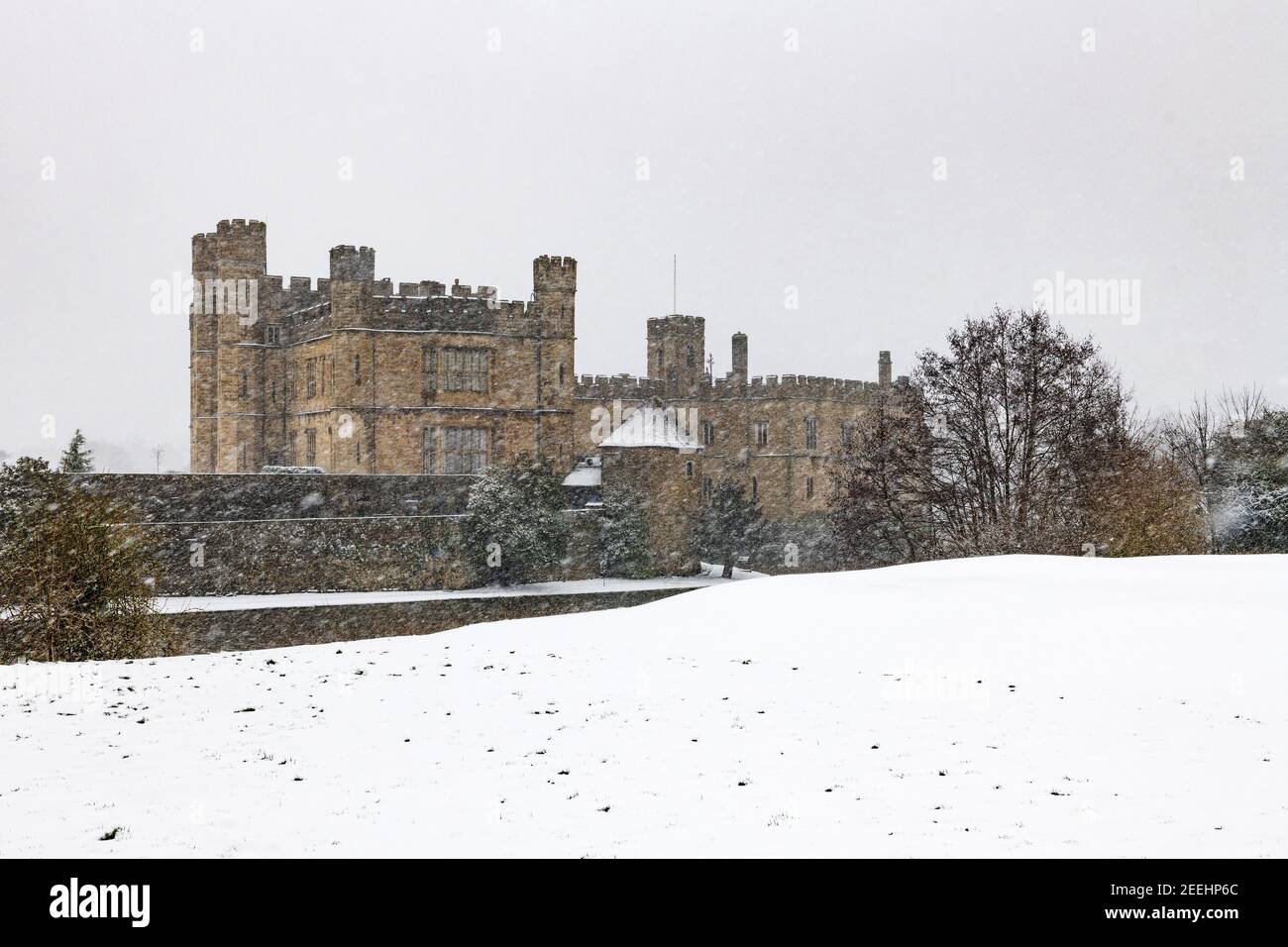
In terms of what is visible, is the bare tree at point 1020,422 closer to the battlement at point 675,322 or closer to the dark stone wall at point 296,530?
the dark stone wall at point 296,530

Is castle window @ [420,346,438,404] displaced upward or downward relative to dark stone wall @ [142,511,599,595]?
upward

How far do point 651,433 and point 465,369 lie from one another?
27.6 feet

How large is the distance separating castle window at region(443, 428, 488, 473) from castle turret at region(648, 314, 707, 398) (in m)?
18.6

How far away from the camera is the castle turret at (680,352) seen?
63.6 metres

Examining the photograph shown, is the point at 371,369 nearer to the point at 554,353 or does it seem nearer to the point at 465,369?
the point at 465,369

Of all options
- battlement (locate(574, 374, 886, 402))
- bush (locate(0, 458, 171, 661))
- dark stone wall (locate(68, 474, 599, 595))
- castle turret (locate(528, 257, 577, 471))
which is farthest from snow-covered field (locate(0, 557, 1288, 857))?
battlement (locate(574, 374, 886, 402))

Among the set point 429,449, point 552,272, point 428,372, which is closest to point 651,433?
point 552,272

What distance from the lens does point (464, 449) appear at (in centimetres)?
4622

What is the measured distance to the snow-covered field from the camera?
7305 mm

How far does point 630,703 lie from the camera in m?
11.4

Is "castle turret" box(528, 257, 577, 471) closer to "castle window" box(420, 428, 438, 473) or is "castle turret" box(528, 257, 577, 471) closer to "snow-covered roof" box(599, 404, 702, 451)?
"snow-covered roof" box(599, 404, 702, 451)
